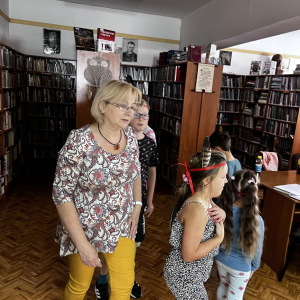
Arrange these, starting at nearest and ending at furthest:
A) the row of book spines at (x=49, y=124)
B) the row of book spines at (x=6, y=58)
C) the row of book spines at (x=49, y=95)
A: the row of book spines at (x=6, y=58), the row of book spines at (x=49, y=95), the row of book spines at (x=49, y=124)

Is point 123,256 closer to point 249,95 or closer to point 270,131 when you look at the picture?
point 270,131

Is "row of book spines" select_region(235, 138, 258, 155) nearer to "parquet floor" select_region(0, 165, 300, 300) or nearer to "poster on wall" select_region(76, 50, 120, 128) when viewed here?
"parquet floor" select_region(0, 165, 300, 300)

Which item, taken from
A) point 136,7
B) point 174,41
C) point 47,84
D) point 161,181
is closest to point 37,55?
point 47,84

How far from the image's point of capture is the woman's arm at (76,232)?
3.95 feet

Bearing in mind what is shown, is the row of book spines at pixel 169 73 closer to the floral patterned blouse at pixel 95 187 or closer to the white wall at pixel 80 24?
the white wall at pixel 80 24

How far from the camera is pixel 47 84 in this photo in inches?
228

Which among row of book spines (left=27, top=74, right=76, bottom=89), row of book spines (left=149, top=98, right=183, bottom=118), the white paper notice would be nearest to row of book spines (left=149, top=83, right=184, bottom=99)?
row of book spines (left=149, top=98, right=183, bottom=118)

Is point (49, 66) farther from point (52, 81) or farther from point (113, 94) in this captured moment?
point (113, 94)

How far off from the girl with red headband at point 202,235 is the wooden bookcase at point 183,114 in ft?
9.94

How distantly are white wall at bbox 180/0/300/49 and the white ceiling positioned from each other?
19 centimetres

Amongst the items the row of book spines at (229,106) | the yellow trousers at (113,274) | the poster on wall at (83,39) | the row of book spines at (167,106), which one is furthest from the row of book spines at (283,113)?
the yellow trousers at (113,274)

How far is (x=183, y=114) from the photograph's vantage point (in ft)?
14.3

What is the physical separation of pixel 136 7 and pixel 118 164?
538 cm

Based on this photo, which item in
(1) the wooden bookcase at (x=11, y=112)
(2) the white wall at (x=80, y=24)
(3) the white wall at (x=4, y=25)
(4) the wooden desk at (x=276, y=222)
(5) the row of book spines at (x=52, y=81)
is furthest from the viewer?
(5) the row of book spines at (x=52, y=81)
